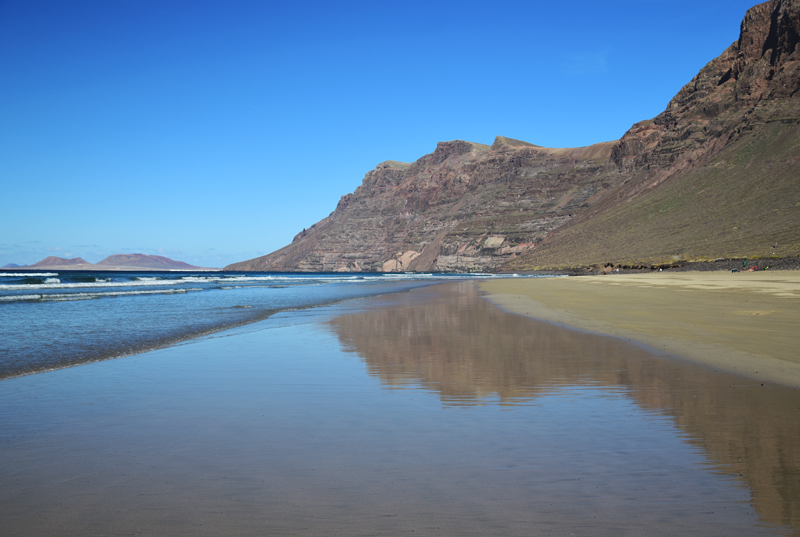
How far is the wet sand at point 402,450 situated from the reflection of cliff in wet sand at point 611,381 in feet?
0.12

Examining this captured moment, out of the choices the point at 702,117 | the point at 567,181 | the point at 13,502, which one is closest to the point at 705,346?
the point at 13,502

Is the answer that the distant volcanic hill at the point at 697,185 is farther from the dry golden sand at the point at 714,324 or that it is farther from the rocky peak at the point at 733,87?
the dry golden sand at the point at 714,324

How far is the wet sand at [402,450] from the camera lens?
3.86 metres

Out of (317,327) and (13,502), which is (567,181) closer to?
(317,327)

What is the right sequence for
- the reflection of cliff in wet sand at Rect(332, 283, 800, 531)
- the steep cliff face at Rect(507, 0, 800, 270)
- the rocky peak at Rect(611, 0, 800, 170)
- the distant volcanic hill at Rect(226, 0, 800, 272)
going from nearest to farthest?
the reflection of cliff in wet sand at Rect(332, 283, 800, 531) → the steep cliff face at Rect(507, 0, 800, 270) → the distant volcanic hill at Rect(226, 0, 800, 272) → the rocky peak at Rect(611, 0, 800, 170)

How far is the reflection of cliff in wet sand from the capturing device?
480 cm

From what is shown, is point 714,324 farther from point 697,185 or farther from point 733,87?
point 733,87

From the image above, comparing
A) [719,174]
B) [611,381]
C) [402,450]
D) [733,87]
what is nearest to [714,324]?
[611,381]

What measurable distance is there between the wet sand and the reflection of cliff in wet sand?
0.04 metres

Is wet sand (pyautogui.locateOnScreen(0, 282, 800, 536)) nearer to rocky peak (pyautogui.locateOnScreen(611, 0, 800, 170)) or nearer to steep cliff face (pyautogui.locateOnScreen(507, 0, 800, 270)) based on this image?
steep cliff face (pyautogui.locateOnScreen(507, 0, 800, 270))

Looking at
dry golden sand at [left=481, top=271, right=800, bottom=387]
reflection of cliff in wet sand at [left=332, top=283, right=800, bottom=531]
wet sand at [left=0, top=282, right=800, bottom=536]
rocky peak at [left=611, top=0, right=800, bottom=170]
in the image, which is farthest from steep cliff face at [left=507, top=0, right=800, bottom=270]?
wet sand at [left=0, top=282, right=800, bottom=536]

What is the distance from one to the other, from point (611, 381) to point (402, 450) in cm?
490

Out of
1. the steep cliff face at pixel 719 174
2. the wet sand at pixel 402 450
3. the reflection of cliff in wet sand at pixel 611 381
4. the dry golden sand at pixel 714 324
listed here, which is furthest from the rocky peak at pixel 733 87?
the wet sand at pixel 402 450

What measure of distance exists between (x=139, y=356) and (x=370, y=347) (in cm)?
547
